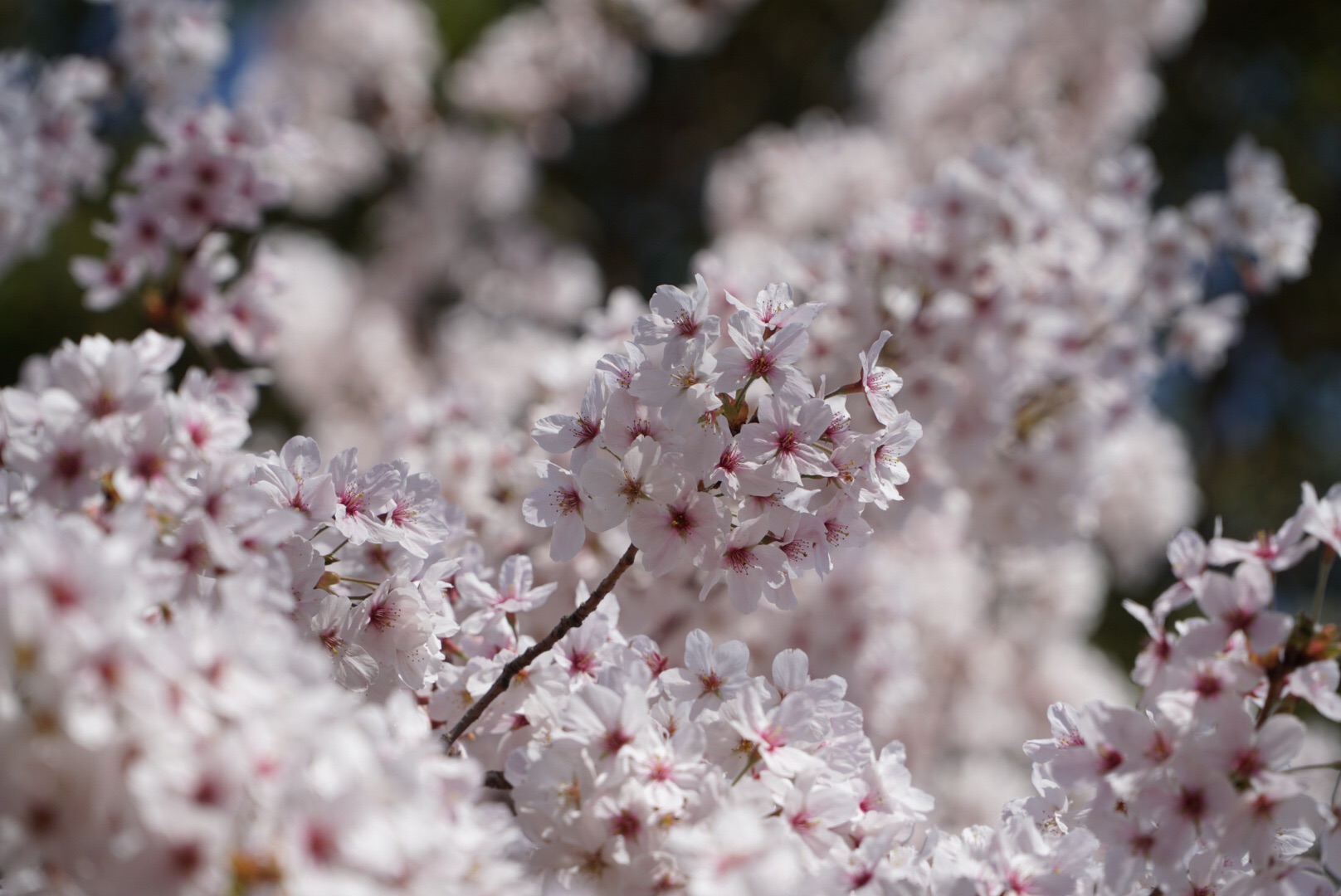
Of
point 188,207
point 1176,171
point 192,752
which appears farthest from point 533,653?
point 1176,171

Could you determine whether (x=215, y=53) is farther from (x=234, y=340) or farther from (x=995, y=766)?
(x=995, y=766)

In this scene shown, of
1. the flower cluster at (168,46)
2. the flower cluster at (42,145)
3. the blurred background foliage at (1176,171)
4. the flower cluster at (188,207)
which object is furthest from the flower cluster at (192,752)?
the blurred background foliage at (1176,171)

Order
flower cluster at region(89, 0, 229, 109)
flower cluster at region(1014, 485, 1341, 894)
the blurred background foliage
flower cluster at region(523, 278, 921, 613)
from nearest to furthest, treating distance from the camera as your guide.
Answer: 1. flower cluster at region(1014, 485, 1341, 894)
2. flower cluster at region(523, 278, 921, 613)
3. flower cluster at region(89, 0, 229, 109)
4. the blurred background foliage

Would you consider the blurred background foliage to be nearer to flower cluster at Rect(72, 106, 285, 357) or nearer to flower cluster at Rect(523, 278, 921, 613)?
flower cluster at Rect(72, 106, 285, 357)

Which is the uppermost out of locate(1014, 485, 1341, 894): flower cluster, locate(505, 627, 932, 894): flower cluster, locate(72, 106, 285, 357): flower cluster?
locate(72, 106, 285, 357): flower cluster

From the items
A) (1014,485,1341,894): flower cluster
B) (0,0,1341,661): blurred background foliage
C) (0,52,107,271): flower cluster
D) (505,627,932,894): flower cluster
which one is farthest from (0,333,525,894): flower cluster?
(0,0,1341,661): blurred background foliage

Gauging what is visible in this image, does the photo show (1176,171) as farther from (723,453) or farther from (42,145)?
(723,453)
